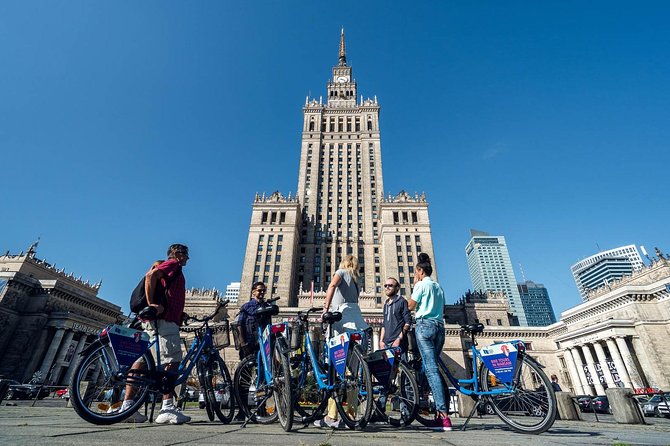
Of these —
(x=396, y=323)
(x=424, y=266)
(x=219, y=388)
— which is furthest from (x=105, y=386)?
(x=424, y=266)

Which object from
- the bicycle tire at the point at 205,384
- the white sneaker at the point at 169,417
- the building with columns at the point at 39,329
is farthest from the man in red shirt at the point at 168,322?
the building with columns at the point at 39,329

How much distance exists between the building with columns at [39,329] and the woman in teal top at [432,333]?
49009 mm

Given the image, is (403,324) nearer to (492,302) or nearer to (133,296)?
(133,296)

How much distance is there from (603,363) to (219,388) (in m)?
51.9

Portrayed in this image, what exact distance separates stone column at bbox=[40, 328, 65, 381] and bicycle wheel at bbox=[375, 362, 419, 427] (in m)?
52.1

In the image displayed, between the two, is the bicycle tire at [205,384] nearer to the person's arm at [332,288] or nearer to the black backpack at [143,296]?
the black backpack at [143,296]

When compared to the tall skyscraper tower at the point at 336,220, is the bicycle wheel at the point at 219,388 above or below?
below

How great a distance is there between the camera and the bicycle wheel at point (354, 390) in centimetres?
387

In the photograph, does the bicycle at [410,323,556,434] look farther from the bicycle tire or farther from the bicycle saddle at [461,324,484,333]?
the bicycle tire

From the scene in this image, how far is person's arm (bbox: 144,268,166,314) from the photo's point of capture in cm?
449

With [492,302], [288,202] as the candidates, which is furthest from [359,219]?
[492,302]

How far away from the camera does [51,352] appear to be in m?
39.1

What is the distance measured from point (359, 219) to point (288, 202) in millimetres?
16740

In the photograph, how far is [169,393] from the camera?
441 centimetres
